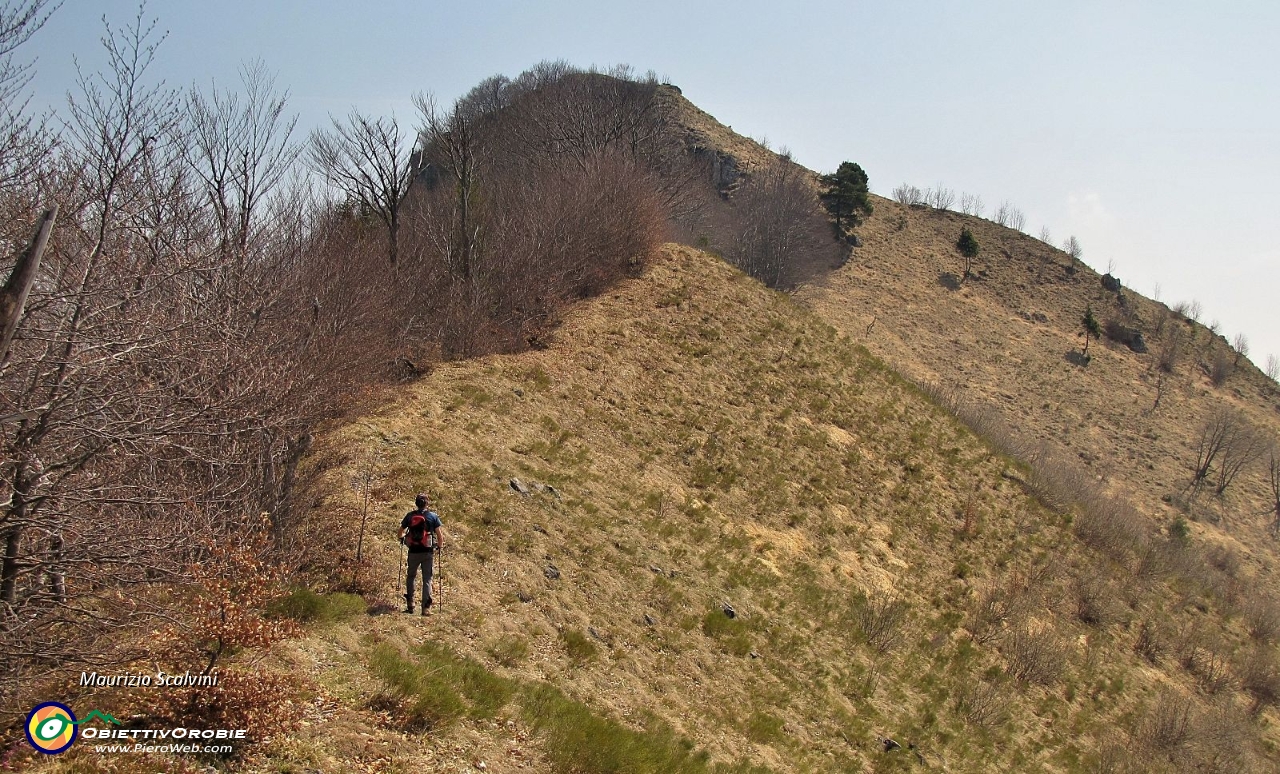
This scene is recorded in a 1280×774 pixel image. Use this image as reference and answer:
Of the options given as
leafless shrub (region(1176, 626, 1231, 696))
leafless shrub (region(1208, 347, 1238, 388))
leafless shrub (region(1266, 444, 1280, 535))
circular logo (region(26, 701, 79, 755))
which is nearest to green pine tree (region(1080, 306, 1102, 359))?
leafless shrub (region(1208, 347, 1238, 388))

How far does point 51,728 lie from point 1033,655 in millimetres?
19741

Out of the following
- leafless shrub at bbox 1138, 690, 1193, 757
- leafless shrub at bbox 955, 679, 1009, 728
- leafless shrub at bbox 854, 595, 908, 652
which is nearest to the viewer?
leafless shrub at bbox 955, 679, 1009, 728

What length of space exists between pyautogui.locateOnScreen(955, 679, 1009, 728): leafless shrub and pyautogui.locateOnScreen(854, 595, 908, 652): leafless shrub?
179 centimetres

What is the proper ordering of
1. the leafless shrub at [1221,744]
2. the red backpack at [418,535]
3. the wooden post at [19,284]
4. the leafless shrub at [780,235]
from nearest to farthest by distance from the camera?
the wooden post at [19,284], the red backpack at [418,535], the leafless shrub at [1221,744], the leafless shrub at [780,235]

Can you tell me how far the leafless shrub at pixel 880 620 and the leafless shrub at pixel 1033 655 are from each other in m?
3.14

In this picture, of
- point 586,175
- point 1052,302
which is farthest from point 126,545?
point 1052,302

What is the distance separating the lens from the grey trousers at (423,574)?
9.52 m

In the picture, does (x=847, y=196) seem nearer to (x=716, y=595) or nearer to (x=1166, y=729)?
(x=1166, y=729)

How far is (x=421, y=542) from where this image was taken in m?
9.38

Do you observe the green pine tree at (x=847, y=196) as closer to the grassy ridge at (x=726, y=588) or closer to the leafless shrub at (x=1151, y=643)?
the grassy ridge at (x=726, y=588)

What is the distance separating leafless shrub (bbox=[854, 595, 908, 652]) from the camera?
15.9 meters

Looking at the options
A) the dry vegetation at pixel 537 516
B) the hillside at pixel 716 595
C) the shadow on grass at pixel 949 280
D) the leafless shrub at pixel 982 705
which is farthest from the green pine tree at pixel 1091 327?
the leafless shrub at pixel 982 705

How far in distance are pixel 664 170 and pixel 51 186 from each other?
152 ft

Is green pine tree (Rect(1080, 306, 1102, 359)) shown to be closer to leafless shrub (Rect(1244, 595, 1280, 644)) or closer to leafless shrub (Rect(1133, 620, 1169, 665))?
leafless shrub (Rect(1244, 595, 1280, 644))
